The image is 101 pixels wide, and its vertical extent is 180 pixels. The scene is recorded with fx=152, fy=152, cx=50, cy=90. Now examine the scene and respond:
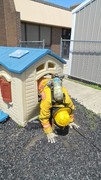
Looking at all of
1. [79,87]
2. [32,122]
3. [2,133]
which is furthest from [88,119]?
[79,87]

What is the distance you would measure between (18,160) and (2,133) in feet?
2.92

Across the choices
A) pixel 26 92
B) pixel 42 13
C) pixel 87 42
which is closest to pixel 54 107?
pixel 26 92

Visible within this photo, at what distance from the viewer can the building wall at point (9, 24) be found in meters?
10.1

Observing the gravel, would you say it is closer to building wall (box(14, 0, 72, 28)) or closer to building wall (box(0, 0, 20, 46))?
building wall (box(0, 0, 20, 46))

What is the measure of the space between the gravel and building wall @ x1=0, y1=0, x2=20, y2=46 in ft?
27.1

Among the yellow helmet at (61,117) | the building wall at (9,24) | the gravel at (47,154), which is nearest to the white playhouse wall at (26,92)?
the gravel at (47,154)

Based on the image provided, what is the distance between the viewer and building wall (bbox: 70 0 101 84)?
6.31m

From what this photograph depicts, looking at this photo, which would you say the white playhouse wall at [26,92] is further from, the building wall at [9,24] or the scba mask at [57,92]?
the building wall at [9,24]

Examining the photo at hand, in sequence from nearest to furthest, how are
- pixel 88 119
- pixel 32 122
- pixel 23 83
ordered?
pixel 23 83 < pixel 32 122 < pixel 88 119

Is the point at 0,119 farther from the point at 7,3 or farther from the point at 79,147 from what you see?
the point at 7,3

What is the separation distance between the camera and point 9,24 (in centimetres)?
1055

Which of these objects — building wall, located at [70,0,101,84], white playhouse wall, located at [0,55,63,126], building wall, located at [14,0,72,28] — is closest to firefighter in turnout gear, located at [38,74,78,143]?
white playhouse wall, located at [0,55,63,126]

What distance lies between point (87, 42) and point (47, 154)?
5.39 meters

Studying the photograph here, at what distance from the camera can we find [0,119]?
368 cm
